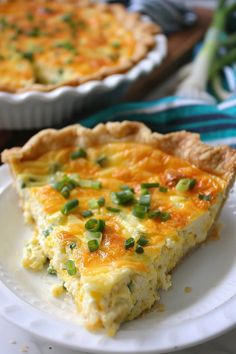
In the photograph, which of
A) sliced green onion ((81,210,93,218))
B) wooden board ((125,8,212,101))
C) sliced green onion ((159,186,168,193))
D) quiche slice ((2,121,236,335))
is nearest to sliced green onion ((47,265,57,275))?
quiche slice ((2,121,236,335))

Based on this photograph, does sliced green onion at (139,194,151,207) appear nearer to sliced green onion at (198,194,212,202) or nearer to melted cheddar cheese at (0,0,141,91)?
sliced green onion at (198,194,212,202)

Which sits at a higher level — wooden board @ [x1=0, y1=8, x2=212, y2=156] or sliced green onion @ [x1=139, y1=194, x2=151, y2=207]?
sliced green onion @ [x1=139, y1=194, x2=151, y2=207]

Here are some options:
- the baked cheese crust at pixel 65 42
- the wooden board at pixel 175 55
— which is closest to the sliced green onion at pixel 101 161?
the baked cheese crust at pixel 65 42

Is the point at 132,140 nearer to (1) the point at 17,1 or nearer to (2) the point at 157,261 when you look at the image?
(2) the point at 157,261

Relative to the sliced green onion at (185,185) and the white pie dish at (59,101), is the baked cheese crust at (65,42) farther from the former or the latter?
the sliced green onion at (185,185)

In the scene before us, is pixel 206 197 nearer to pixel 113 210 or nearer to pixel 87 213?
pixel 113 210

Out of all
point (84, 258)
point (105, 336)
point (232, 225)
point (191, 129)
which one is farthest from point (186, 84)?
point (105, 336)

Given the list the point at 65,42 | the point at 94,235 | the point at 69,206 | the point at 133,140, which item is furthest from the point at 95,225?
the point at 65,42
